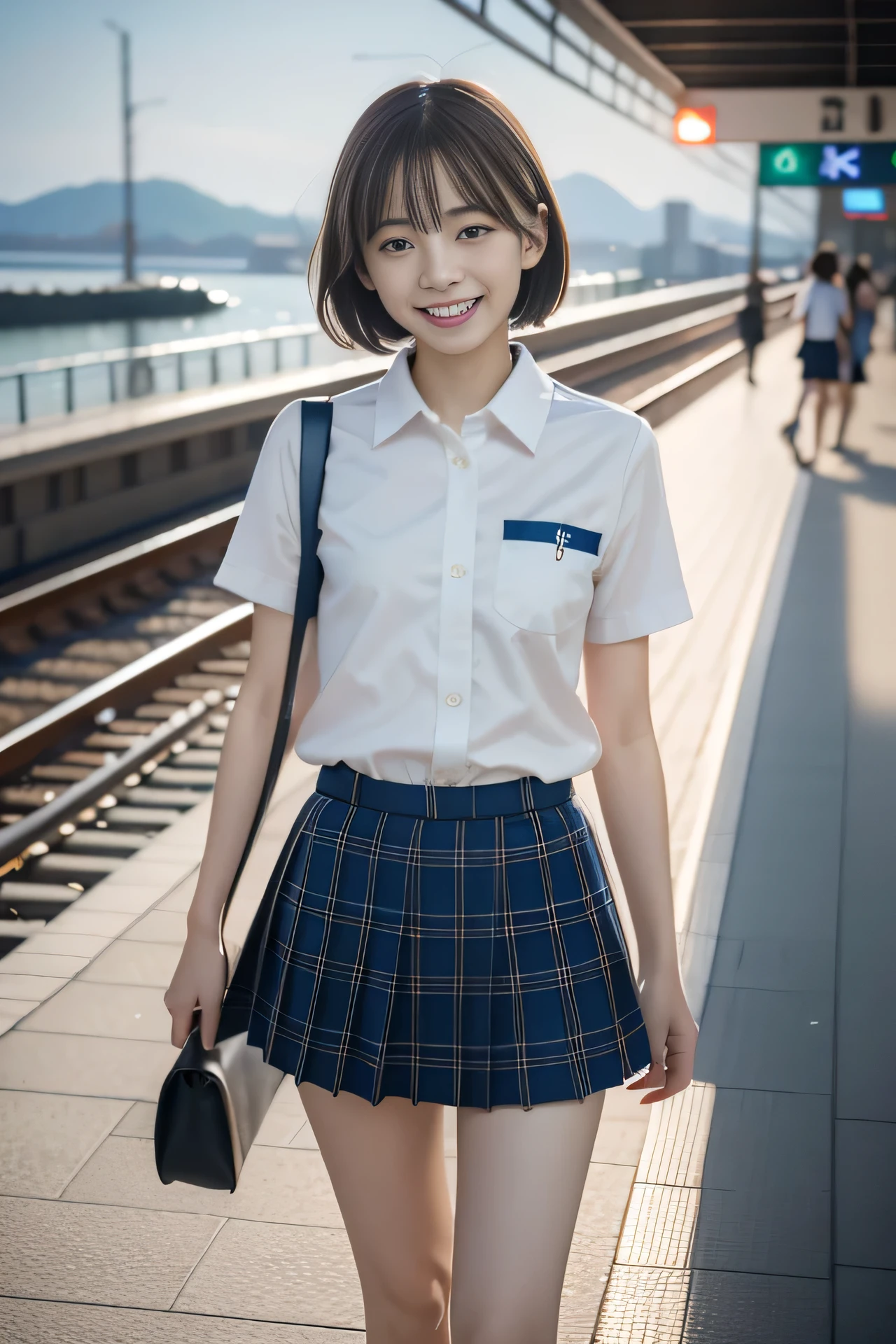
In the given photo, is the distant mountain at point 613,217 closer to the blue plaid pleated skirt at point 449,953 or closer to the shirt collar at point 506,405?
the shirt collar at point 506,405

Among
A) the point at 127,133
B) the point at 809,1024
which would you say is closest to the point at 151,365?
the point at 127,133

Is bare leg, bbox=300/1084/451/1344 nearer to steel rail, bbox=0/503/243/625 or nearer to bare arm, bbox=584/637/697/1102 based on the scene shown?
bare arm, bbox=584/637/697/1102

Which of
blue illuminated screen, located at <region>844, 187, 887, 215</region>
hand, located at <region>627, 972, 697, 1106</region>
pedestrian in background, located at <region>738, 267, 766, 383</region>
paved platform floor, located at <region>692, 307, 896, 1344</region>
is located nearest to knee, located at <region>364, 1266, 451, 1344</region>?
hand, located at <region>627, 972, 697, 1106</region>

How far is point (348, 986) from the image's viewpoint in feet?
4.57

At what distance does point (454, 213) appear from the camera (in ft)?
4.44

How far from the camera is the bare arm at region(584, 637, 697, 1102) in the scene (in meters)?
1.48

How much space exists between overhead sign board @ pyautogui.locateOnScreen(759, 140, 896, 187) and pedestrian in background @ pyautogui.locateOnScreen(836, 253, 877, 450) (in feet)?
3.11

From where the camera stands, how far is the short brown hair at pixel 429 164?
4.38ft

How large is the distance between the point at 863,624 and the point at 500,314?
19.8ft

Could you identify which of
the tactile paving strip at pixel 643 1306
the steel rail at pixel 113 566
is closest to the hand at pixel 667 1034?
the tactile paving strip at pixel 643 1306

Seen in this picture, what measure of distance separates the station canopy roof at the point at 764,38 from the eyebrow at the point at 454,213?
35.3 feet

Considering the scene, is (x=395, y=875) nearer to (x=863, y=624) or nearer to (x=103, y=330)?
(x=863, y=624)

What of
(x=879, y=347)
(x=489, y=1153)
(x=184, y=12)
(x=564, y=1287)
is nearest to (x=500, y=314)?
(x=489, y=1153)

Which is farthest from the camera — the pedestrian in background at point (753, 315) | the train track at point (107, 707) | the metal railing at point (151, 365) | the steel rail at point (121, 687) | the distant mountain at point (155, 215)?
the pedestrian in background at point (753, 315)
